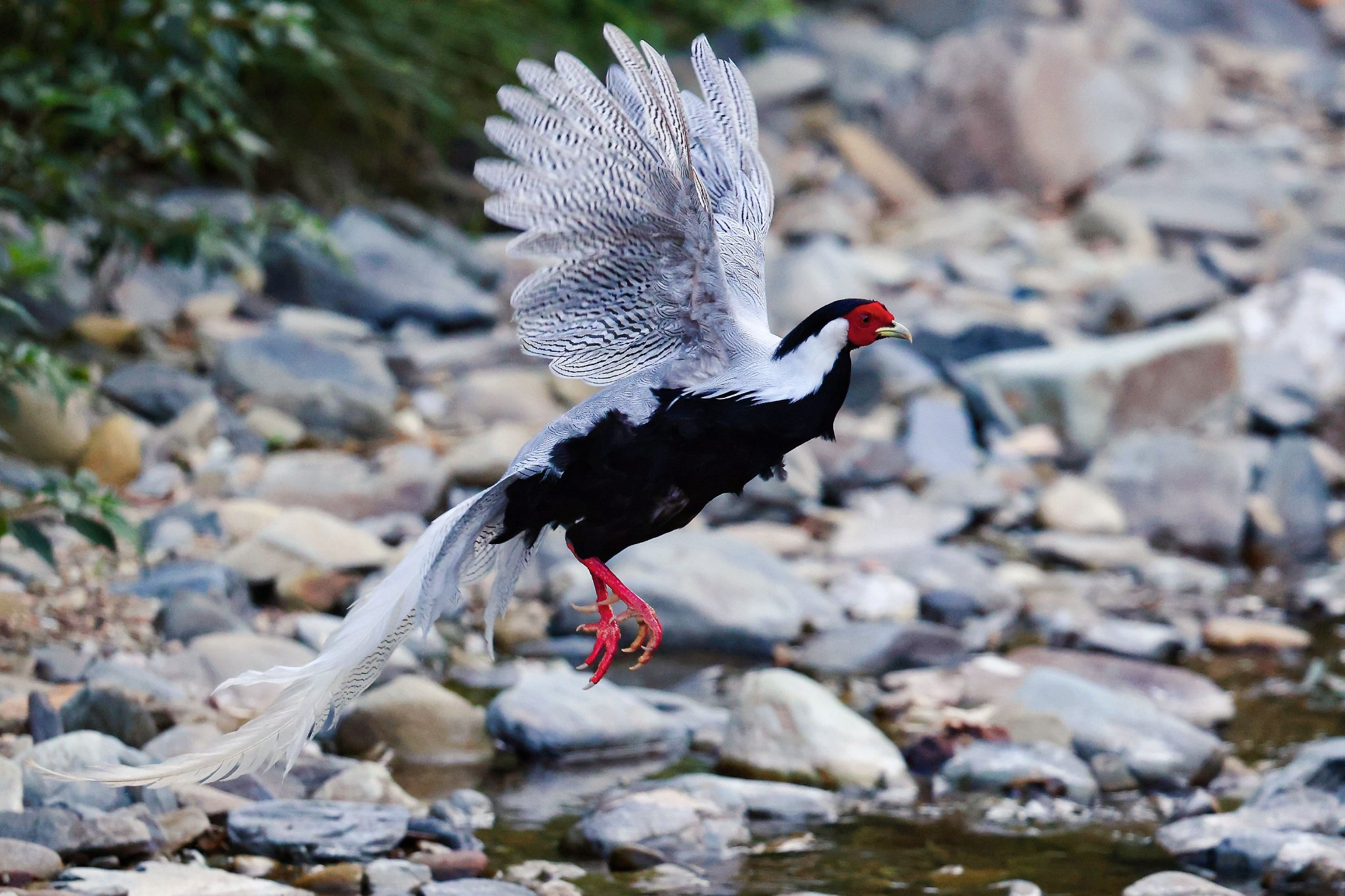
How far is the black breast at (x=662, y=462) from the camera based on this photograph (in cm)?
308

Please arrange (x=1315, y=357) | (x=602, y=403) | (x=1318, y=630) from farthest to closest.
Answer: (x=1315, y=357)
(x=1318, y=630)
(x=602, y=403)

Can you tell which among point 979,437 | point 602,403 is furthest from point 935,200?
point 602,403

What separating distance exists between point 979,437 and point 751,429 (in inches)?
232

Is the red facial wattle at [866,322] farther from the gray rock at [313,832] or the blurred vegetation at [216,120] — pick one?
the blurred vegetation at [216,120]

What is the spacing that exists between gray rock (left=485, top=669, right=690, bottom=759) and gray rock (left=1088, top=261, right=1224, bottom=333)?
6.29m

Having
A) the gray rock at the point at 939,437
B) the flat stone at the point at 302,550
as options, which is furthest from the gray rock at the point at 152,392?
the gray rock at the point at 939,437

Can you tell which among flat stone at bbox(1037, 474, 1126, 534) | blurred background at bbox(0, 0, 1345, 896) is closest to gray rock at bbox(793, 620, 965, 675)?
blurred background at bbox(0, 0, 1345, 896)

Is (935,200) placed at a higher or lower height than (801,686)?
higher

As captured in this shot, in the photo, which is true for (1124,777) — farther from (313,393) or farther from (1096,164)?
(1096,164)

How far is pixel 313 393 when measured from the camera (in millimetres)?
7441

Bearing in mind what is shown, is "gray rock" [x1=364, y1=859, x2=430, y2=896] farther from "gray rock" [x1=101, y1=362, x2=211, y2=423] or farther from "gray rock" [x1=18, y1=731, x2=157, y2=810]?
"gray rock" [x1=101, y1=362, x2=211, y2=423]

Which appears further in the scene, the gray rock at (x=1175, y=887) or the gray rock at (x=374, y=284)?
the gray rock at (x=374, y=284)

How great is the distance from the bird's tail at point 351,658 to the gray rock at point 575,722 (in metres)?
1.60

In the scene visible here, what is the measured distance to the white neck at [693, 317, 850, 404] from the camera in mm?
3062
